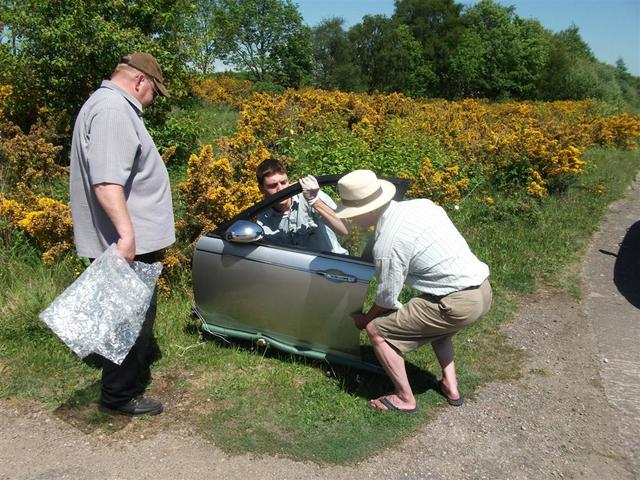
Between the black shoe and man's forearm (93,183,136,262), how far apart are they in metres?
1.02

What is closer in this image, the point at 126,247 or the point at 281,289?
the point at 126,247

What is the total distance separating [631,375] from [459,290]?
1.85m

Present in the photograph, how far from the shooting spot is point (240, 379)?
369 centimetres

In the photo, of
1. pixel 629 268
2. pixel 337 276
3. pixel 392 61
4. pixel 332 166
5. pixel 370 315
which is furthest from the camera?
pixel 392 61

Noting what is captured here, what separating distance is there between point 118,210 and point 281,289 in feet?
3.98

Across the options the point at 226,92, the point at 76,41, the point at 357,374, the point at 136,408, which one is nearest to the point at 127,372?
the point at 136,408

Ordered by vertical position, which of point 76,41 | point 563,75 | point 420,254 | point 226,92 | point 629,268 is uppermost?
point 563,75

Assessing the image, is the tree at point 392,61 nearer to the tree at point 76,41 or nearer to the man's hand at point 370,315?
the tree at point 76,41

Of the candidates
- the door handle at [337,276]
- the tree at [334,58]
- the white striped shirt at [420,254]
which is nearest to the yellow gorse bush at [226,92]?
the door handle at [337,276]

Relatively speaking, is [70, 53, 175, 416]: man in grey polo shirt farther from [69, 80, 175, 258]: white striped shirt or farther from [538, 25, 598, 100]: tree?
[538, 25, 598, 100]: tree

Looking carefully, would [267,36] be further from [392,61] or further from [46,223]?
[46,223]

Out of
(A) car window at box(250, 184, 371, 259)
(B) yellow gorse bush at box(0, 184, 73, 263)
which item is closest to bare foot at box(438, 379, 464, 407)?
(A) car window at box(250, 184, 371, 259)

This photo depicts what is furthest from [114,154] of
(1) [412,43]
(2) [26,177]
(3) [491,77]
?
(1) [412,43]

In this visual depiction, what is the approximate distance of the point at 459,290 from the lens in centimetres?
309
